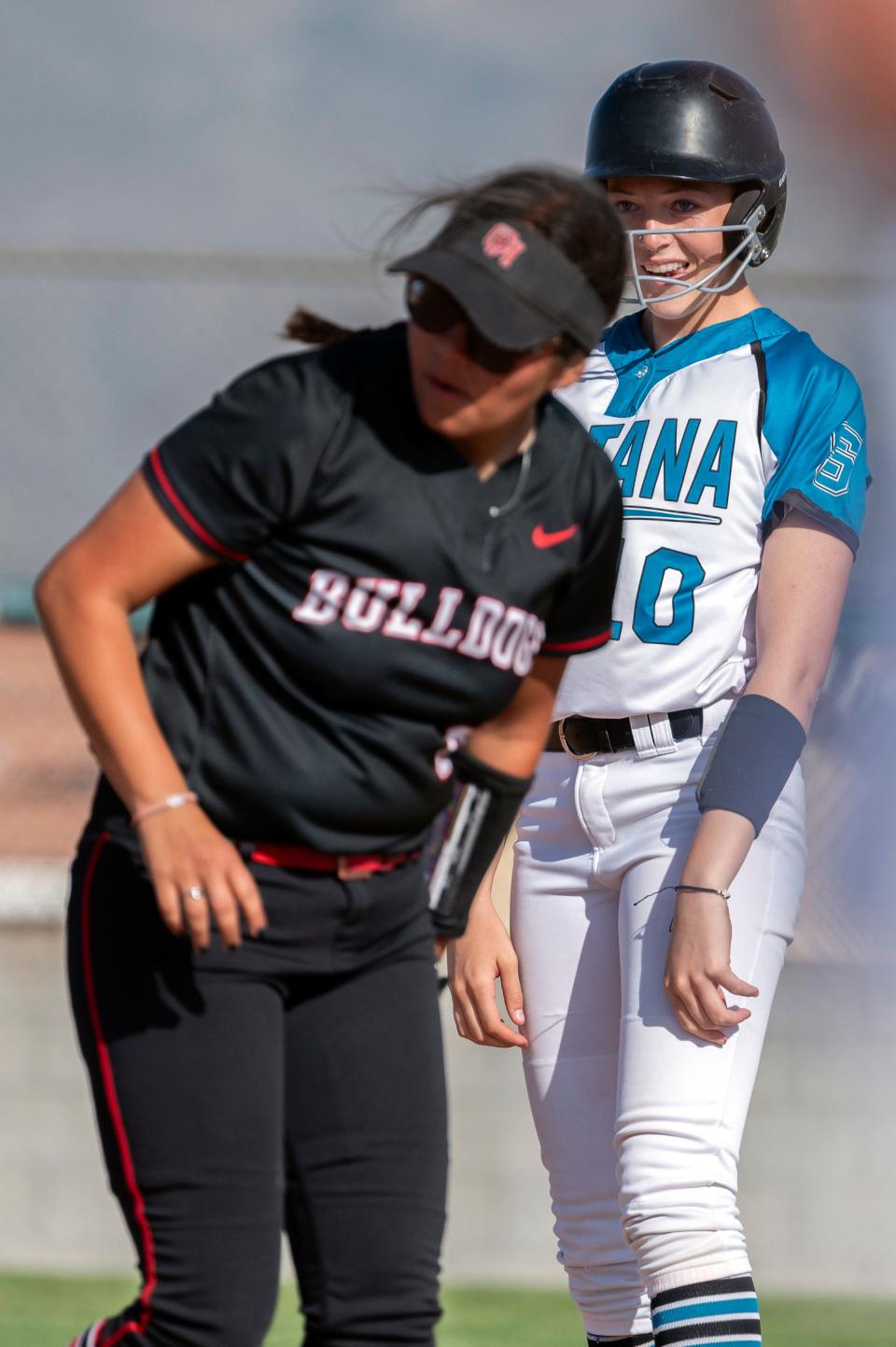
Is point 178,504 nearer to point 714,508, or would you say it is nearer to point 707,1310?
point 714,508

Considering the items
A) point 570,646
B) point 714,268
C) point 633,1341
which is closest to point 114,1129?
point 570,646

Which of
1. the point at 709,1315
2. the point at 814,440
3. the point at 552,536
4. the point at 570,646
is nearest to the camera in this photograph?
the point at 552,536

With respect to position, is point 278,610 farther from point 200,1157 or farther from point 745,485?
point 745,485

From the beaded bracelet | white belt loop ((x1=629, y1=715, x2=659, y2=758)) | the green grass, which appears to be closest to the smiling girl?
white belt loop ((x1=629, y1=715, x2=659, y2=758))

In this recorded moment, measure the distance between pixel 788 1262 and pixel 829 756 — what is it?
1782 millimetres

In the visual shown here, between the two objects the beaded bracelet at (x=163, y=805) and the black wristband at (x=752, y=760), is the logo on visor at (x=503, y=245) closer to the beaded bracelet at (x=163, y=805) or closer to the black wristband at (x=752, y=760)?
the beaded bracelet at (x=163, y=805)

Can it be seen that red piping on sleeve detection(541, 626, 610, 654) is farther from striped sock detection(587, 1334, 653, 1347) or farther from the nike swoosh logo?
striped sock detection(587, 1334, 653, 1347)

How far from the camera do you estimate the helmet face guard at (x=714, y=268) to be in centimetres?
280

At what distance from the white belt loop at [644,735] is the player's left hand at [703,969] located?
0.92 feet

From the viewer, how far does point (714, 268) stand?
9.37 feet

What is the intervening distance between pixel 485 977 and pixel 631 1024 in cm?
34

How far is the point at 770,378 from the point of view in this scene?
9.07 ft

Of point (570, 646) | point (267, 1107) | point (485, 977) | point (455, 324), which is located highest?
point (455, 324)

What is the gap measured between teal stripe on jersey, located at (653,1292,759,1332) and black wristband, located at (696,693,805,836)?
691mm
